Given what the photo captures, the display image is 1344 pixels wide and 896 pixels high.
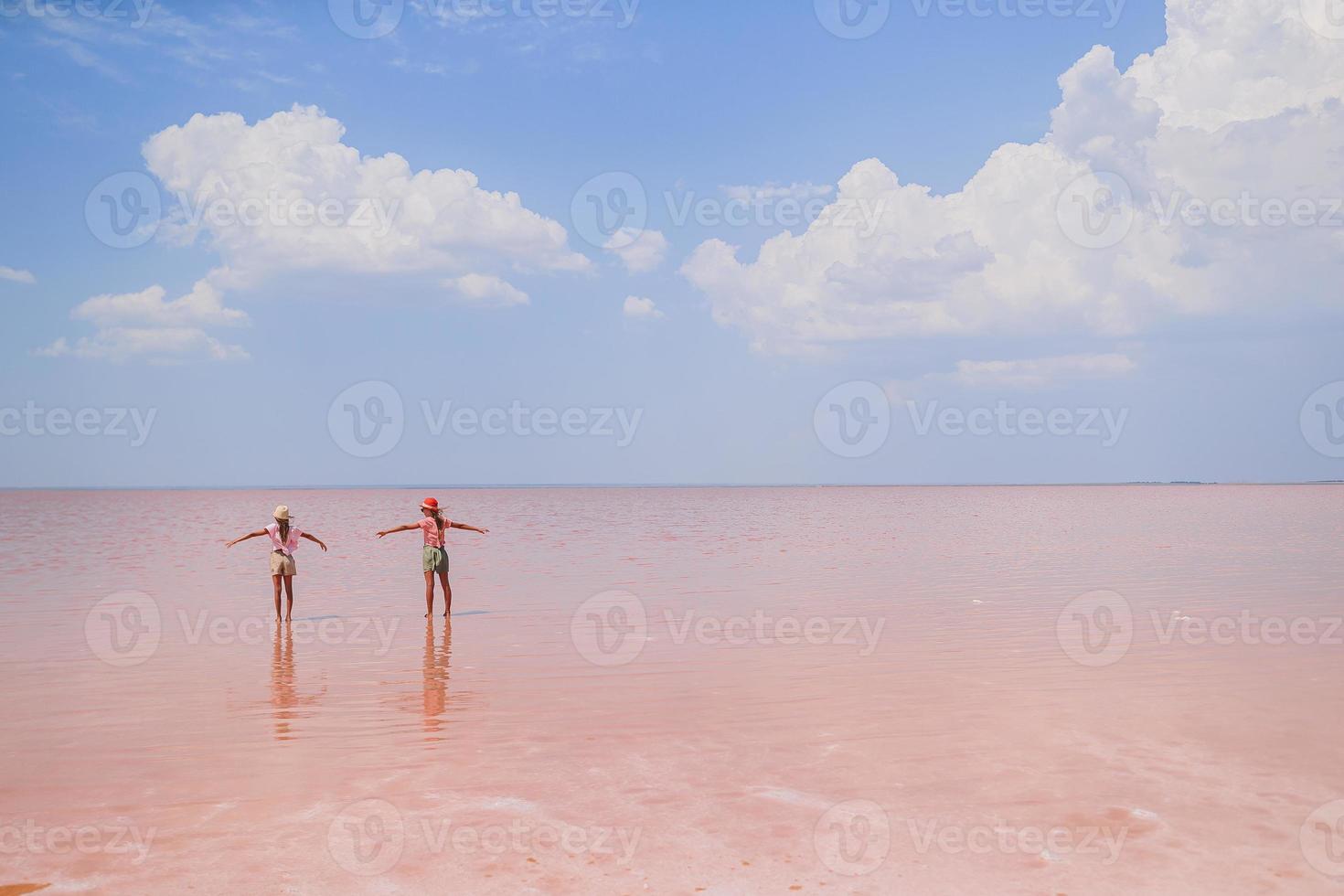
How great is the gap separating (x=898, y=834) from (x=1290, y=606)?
570 inches

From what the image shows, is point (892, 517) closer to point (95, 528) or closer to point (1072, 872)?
point (95, 528)

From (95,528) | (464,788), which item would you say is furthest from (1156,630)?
(95,528)

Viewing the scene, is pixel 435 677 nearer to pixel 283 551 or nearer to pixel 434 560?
pixel 434 560

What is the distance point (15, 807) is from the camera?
22.6ft
